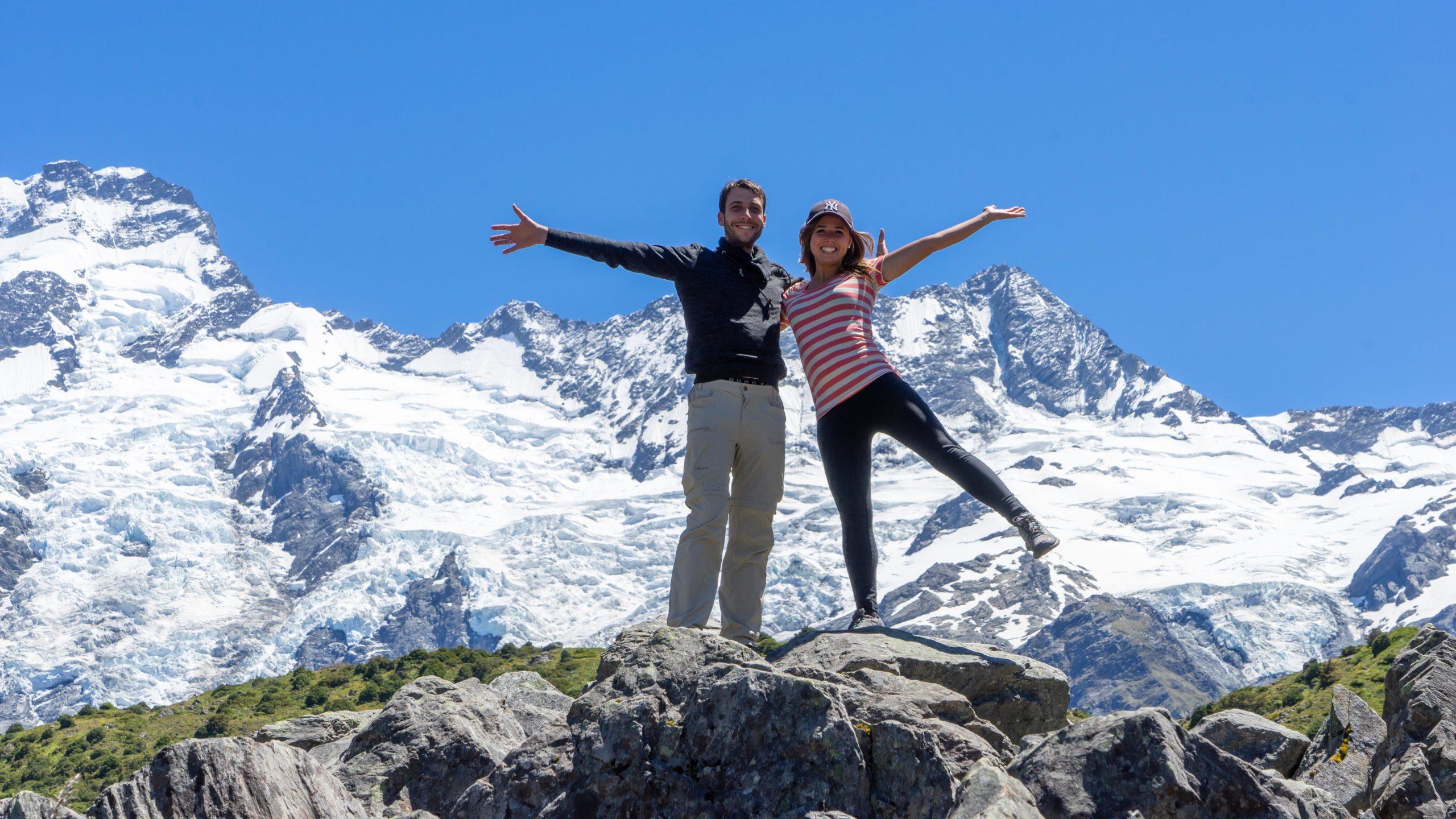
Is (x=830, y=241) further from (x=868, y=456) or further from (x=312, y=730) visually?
(x=312, y=730)

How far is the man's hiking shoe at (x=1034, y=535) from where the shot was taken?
930 centimetres

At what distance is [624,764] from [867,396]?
3829 mm

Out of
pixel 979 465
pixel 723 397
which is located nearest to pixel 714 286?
pixel 723 397

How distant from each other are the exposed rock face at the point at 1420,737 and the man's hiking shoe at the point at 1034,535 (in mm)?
2483

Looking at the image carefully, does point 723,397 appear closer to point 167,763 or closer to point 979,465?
point 979,465

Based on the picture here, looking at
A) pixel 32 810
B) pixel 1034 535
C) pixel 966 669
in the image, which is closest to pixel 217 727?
pixel 32 810

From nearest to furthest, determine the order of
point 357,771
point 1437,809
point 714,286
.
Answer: point 1437,809 < point 357,771 < point 714,286

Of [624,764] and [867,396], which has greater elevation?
[867,396]

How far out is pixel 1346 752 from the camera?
9.69 m

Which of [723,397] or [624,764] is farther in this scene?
[723,397]

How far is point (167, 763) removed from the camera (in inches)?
282

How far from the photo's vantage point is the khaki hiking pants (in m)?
9.92

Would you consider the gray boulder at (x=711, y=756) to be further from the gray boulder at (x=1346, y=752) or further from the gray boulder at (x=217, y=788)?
the gray boulder at (x=1346, y=752)

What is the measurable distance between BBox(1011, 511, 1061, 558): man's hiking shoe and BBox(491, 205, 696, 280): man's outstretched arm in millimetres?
3145
